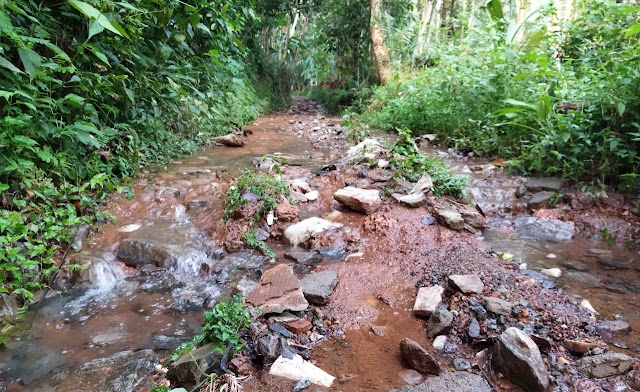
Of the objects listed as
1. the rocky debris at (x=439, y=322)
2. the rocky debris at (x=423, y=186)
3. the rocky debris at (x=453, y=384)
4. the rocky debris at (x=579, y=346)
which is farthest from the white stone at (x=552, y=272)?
the rocky debris at (x=453, y=384)

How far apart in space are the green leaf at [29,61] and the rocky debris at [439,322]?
3257 mm

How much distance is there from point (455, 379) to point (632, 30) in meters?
4.11

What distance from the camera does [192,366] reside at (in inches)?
79.4

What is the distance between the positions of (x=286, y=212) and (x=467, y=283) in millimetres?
1993

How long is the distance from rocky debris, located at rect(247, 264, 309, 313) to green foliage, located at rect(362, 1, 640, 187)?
140 inches

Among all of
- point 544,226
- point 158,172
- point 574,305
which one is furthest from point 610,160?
point 158,172

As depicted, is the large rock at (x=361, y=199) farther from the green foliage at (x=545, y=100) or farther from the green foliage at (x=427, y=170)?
the green foliage at (x=545, y=100)

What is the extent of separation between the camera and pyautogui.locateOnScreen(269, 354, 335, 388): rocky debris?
2.03m

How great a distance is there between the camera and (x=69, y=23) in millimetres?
3881

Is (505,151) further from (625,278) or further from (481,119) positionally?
(625,278)

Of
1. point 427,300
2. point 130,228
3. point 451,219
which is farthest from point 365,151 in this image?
point 427,300

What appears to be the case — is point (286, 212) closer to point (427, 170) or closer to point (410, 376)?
point (427, 170)

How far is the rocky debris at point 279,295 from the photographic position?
2.51m

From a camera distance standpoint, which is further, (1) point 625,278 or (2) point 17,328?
(1) point 625,278
